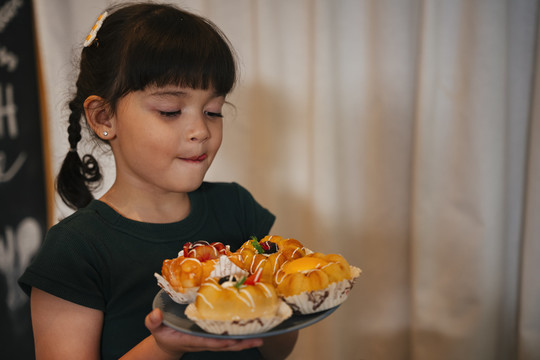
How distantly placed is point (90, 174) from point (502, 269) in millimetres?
1212

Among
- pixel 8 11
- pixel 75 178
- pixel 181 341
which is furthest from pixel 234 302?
pixel 8 11

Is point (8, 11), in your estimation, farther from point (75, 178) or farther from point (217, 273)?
point (217, 273)

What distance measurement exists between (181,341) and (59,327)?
248mm

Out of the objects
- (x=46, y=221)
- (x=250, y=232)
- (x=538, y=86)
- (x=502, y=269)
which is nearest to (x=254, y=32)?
(x=250, y=232)

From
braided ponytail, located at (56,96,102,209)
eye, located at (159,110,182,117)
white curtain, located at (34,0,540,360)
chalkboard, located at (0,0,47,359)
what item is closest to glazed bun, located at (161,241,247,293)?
eye, located at (159,110,182,117)

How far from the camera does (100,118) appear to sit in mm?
905

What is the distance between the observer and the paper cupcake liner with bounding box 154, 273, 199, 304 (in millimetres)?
728

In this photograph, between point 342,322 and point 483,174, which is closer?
point 483,174

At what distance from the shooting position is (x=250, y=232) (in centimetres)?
111

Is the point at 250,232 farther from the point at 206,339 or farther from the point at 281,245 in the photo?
the point at 206,339

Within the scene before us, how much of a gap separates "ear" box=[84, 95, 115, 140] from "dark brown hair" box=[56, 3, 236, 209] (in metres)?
0.02

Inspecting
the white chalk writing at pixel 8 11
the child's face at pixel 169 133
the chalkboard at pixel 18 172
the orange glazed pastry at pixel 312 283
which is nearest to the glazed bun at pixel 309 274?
the orange glazed pastry at pixel 312 283

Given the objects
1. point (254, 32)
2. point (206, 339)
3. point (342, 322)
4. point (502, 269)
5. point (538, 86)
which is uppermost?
point (254, 32)

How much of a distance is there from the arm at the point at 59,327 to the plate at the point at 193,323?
15cm
